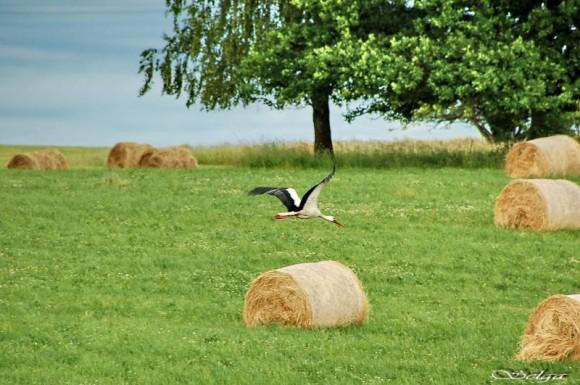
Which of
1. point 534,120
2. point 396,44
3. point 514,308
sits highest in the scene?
point 396,44

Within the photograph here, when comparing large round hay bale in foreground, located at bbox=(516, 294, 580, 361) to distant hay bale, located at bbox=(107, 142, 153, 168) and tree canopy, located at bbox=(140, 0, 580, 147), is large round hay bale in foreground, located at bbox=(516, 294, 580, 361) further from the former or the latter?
distant hay bale, located at bbox=(107, 142, 153, 168)

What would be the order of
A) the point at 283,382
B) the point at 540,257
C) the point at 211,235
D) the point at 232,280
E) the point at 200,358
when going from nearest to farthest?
the point at 283,382
the point at 200,358
the point at 232,280
the point at 540,257
the point at 211,235

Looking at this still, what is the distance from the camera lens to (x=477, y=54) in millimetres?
42469

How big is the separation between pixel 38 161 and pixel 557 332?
37540 millimetres

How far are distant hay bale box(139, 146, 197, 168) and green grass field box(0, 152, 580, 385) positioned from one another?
790cm

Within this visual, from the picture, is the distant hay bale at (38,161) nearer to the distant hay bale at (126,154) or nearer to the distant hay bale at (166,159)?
the distant hay bale at (126,154)

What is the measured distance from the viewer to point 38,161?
48.9 m

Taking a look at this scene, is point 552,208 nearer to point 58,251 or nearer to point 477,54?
point 58,251

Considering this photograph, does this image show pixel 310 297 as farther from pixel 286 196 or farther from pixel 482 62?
pixel 482 62

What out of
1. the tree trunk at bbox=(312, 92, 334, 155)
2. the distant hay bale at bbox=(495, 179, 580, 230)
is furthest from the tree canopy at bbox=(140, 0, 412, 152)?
the distant hay bale at bbox=(495, 179, 580, 230)

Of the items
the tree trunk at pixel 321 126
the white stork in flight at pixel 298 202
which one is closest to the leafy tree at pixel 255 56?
the tree trunk at pixel 321 126

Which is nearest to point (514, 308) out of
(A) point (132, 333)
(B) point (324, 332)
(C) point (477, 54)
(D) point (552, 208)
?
(B) point (324, 332)

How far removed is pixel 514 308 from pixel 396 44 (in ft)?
83.4

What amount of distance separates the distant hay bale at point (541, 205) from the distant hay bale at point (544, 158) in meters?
9.42
